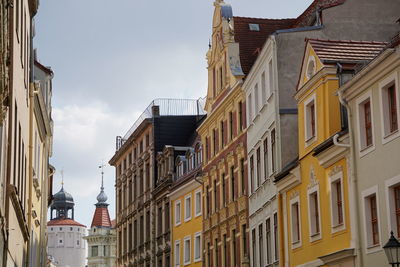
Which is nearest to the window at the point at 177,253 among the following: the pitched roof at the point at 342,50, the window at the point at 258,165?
the window at the point at 258,165

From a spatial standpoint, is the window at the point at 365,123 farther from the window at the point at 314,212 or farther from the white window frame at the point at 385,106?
the window at the point at 314,212

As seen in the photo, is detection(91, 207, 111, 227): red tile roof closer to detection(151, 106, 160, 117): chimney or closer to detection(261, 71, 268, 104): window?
detection(151, 106, 160, 117): chimney

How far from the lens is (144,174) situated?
66.7m

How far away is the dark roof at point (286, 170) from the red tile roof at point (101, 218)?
13818 cm

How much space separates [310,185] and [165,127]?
34708 mm

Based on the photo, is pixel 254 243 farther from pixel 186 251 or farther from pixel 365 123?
pixel 365 123

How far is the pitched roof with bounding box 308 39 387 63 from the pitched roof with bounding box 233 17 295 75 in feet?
38.5

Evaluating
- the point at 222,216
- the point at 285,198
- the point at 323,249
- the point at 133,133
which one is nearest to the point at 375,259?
the point at 323,249

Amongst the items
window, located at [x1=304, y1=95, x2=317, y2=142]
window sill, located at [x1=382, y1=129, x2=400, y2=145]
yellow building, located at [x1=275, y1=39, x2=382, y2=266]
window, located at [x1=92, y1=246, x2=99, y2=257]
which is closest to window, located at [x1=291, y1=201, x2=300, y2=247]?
yellow building, located at [x1=275, y1=39, x2=382, y2=266]

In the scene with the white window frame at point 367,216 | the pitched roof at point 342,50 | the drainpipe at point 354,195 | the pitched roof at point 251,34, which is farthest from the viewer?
the pitched roof at point 251,34

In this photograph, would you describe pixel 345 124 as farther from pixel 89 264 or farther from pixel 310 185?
pixel 89 264

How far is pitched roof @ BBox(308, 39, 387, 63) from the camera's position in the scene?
31203 millimetres

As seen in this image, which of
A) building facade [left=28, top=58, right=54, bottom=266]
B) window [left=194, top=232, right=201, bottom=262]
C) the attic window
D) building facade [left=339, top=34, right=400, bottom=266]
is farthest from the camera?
window [left=194, top=232, right=201, bottom=262]

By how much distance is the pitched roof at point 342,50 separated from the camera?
31.2 meters
